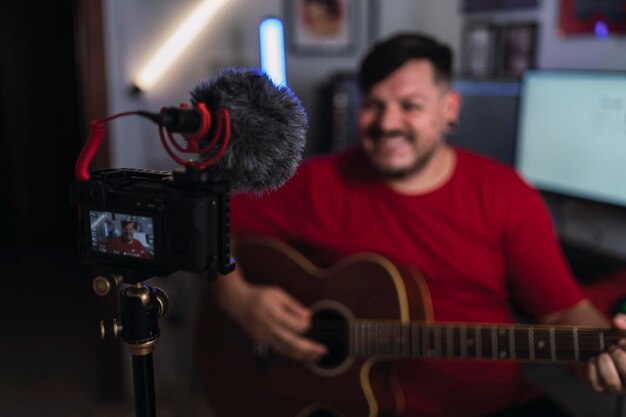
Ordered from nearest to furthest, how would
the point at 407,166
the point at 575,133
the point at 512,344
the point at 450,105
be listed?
1. the point at 512,344
2. the point at 407,166
3. the point at 450,105
4. the point at 575,133

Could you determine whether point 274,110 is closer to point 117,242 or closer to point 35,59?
point 117,242

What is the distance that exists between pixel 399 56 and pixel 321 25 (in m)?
1.24

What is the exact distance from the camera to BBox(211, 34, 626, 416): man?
1434 mm

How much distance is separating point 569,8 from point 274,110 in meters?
1.74

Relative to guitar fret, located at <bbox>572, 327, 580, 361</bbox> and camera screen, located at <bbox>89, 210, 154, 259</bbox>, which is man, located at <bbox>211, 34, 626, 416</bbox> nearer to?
guitar fret, located at <bbox>572, 327, 580, 361</bbox>

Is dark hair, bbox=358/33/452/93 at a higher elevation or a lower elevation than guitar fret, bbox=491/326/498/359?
higher

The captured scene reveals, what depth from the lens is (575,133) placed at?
179cm

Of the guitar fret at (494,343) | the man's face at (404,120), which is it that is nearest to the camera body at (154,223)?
the guitar fret at (494,343)

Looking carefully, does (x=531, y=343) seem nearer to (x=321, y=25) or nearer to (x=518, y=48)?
(x=518, y=48)

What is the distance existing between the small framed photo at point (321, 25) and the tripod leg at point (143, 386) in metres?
2.19

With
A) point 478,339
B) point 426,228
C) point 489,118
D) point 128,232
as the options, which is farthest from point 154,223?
point 489,118

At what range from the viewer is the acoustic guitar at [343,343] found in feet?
4.25

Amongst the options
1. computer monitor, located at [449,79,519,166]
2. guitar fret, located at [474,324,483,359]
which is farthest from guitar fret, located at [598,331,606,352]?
computer monitor, located at [449,79,519,166]

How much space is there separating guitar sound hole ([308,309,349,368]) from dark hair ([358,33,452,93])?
0.61 metres
